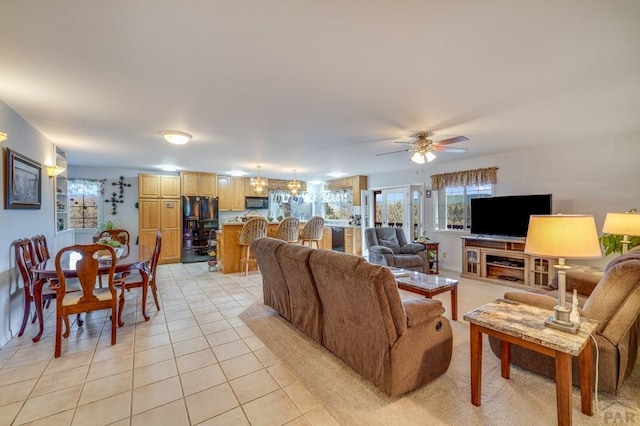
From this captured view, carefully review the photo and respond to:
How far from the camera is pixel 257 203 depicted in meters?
8.38

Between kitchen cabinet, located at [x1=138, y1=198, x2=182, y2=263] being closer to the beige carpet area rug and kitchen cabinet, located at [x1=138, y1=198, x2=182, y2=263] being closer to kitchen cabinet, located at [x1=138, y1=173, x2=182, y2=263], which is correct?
kitchen cabinet, located at [x1=138, y1=173, x2=182, y2=263]

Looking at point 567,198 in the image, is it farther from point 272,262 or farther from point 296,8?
point 296,8

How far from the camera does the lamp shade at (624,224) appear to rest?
9.75 feet

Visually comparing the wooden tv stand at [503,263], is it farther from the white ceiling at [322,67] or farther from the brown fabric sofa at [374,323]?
the brown fabric sofa at [374,323]

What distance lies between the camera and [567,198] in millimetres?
4508

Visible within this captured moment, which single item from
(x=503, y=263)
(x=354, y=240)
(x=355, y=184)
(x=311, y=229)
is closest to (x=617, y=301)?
(x=503, y=263)

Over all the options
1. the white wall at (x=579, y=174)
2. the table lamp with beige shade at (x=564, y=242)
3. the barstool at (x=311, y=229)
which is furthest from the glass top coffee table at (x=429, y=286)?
the barstool at (x=311, y=229)

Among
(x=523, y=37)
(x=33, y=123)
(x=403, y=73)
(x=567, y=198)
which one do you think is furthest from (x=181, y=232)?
(x=567, y=198)

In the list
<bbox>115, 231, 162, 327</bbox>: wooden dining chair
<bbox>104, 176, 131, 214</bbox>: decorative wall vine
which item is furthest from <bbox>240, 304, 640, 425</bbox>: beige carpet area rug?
<bbox>104, 176, 131, 214</bbox>: decorative wall vine

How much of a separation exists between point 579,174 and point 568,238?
4.00 metres

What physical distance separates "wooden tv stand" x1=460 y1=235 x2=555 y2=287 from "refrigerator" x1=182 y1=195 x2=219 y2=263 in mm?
5806

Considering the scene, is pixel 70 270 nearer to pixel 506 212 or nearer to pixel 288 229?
pixel 288 229

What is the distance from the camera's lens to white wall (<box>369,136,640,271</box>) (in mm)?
3954

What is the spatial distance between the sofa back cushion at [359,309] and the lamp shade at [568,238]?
0.93 m
